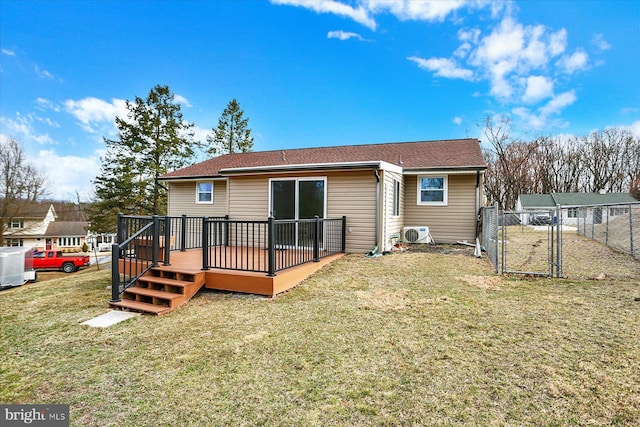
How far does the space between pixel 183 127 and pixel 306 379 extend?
22440mm

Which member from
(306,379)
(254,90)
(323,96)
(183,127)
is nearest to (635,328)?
(306,379)

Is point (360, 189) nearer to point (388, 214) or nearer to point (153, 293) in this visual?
point (388, 214)

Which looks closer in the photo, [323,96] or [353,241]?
[353,241]

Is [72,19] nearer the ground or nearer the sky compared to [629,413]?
nearer the sky

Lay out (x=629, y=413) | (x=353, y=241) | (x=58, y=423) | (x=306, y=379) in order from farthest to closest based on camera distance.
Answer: (x=353, y=241)
(x=306, y=379)
(x=58, y=423)
(x=629, y=413)

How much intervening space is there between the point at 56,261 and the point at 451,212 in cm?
2696

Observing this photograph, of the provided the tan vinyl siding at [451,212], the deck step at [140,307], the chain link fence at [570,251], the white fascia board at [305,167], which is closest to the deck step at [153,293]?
the deck step at [140,307]

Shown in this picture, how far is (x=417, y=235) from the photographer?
10.8 meters

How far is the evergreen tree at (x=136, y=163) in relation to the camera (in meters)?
19.7

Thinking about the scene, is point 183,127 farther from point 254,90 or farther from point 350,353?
point 350,353

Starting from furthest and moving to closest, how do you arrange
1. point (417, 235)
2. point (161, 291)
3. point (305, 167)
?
point (417, 235)
point (305, 167)
point (161, 291)

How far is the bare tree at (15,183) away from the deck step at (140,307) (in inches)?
1012

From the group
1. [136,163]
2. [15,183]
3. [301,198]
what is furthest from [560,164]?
[15,183]

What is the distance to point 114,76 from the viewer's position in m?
16.0
